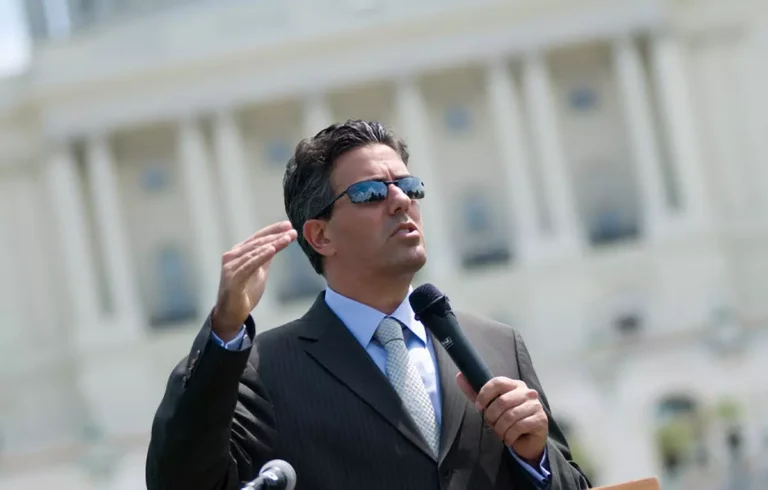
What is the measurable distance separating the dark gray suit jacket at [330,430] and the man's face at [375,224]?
226 mm

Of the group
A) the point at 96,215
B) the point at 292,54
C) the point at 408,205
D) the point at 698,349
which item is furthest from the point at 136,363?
the point at 408,205

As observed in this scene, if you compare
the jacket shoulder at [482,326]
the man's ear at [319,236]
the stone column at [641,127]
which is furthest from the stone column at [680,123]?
the man's ear at [319,236]

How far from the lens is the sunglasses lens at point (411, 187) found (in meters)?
4.05

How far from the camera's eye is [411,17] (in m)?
45.0

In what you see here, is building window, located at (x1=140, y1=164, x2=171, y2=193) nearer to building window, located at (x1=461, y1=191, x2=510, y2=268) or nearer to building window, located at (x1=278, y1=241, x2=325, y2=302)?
building window, located at (x1=278, y1=241, x2=325, y2=302)

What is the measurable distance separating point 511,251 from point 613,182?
3897 mm

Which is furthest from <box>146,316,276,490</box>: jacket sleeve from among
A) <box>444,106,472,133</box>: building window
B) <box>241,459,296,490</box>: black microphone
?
<box>444,106,472,133</box>: building window

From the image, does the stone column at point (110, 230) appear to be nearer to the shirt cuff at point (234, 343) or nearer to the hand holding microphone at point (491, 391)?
the hand holding microphone at point (491, 391)

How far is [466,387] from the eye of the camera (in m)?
3.79

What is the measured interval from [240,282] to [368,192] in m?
0.57

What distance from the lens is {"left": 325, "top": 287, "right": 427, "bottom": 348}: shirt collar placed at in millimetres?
4098

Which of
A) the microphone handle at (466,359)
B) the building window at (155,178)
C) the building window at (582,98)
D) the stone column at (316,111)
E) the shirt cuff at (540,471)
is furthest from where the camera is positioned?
the building window at (155,178)

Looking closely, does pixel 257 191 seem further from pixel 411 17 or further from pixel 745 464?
pixel 745 464

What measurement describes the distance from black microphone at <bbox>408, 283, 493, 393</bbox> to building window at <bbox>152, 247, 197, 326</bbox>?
44059 millimetres
